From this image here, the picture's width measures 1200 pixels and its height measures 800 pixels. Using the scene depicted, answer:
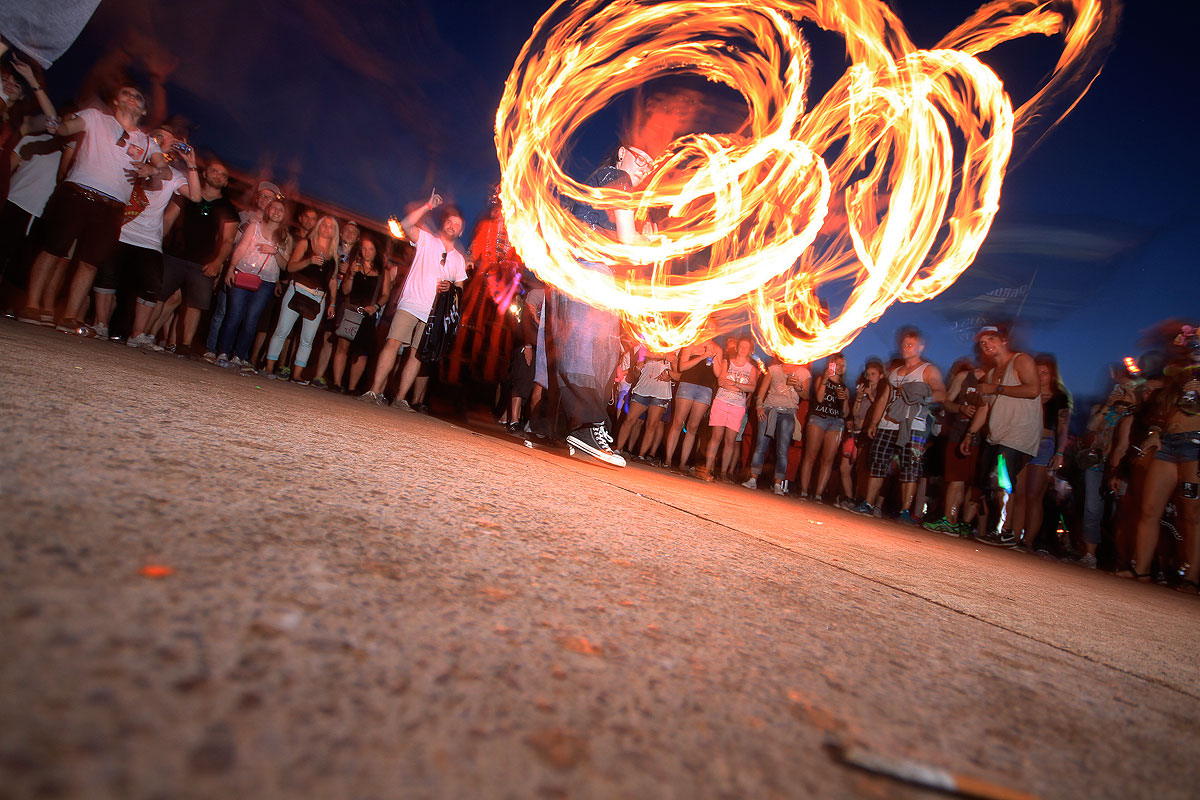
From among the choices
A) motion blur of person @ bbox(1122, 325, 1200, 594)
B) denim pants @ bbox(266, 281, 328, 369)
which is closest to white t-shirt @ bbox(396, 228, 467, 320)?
denim pants @ bbox(266, 281, 328, 369)

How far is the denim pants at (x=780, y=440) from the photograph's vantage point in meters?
8.56

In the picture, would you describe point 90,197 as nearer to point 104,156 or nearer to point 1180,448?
point 104,156

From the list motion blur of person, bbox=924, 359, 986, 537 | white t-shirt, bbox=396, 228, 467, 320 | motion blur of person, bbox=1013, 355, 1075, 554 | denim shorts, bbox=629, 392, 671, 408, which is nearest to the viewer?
white t-shirt, bbox=396, 228, 467, 320

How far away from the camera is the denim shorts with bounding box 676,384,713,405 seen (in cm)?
846

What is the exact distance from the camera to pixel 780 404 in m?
8.57

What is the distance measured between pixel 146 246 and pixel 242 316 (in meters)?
1.18

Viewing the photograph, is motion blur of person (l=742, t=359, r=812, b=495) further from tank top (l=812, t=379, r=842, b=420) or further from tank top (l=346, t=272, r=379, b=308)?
tank top (l=346, t=272, r=379, b=308)

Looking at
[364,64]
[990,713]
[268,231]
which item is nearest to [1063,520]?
[990,713]

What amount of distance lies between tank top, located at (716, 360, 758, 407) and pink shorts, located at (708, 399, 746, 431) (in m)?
0.06

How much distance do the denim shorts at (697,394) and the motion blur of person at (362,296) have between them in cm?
455

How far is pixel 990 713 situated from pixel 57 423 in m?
2.18

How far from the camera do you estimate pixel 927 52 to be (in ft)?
23.5

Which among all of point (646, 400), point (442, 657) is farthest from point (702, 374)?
point (442, 657)

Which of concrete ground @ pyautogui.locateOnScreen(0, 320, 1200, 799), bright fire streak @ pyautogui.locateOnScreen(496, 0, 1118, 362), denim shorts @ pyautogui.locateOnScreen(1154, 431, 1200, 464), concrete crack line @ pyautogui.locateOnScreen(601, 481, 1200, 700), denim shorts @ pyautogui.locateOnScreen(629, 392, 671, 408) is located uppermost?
bright fire streak @ pyautogui.locateOnScreen(496, 0, 1118, 362)
